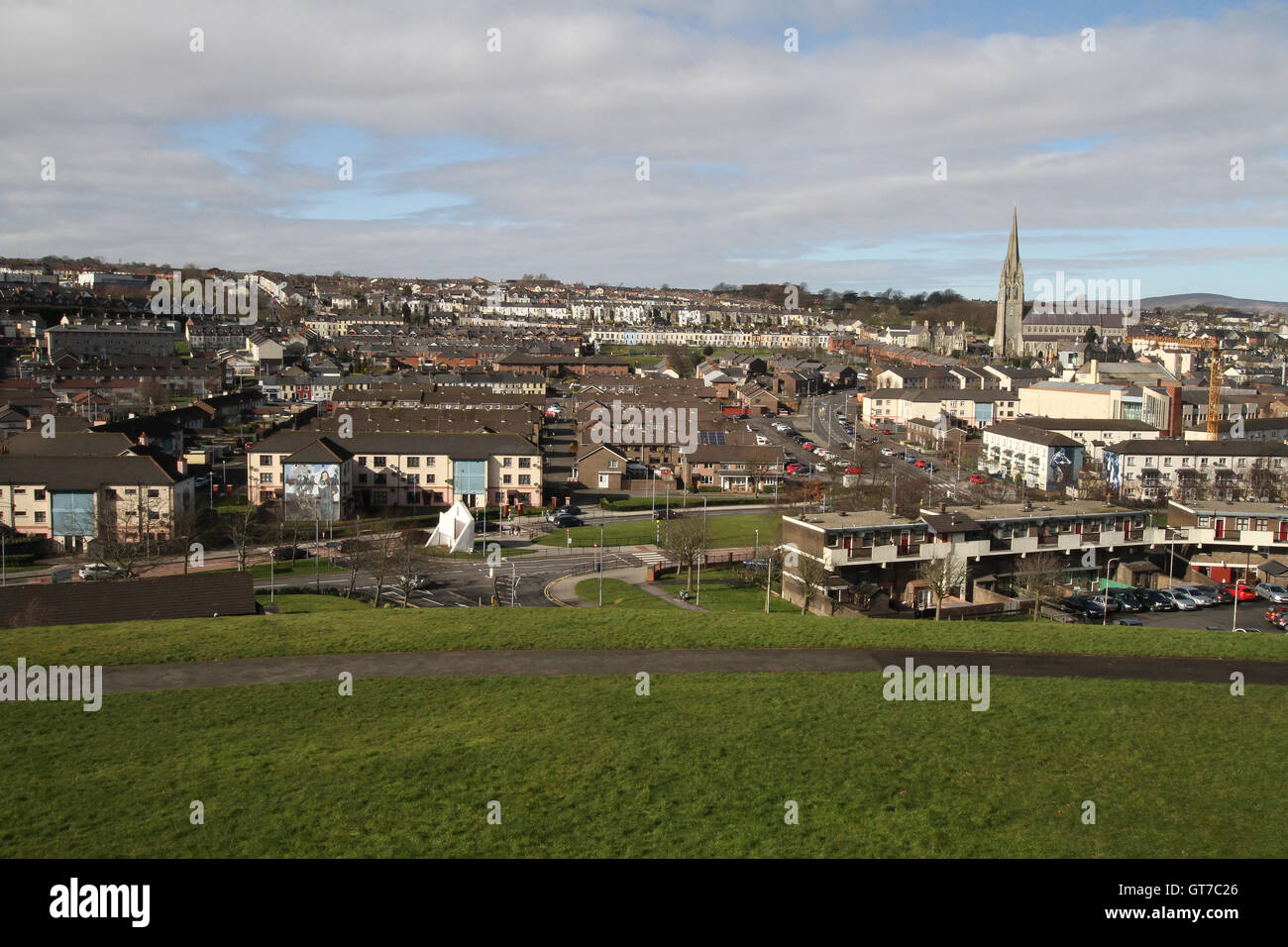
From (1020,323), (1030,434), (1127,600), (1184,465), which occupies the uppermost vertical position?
(1020,323)

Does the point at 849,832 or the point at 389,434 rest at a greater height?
the point at 389,434

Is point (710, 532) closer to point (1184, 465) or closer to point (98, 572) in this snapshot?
point (98, 572)

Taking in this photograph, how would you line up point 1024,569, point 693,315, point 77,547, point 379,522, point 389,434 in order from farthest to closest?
point 693,315
point 389,434
point 379,522
point 77,547
point 1024,569

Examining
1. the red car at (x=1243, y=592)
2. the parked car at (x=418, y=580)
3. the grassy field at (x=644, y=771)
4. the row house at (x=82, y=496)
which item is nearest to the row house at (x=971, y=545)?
the red car at (x=1243, y=592)

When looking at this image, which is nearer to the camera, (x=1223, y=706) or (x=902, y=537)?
(x=1223, y=706)

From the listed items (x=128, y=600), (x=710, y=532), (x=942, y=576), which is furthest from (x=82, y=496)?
(x=942, y=576)
